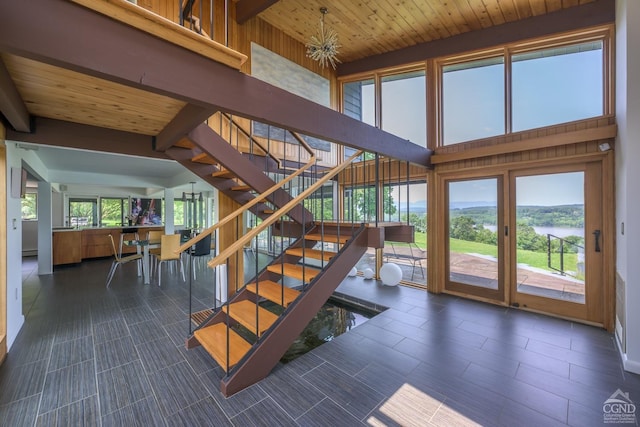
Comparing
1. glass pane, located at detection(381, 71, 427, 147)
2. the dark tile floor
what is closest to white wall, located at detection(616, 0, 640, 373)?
the dark tile floor

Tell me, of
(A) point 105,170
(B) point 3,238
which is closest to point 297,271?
(B) point 3,238

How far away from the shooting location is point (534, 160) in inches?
137

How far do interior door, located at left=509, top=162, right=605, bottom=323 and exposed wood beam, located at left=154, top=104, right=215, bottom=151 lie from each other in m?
4.15

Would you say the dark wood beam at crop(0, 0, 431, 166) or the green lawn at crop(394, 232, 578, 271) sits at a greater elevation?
the dark wood beam at crop(0, 0, 431, 166)

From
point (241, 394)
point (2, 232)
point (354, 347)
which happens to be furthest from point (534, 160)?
point (2, 232)

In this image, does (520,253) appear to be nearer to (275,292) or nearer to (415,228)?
(415,228)

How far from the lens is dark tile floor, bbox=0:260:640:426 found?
174cm

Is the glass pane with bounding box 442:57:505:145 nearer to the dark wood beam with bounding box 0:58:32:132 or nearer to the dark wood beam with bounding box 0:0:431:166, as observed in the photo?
the dark wood beam with bounding box 0:0:431:166

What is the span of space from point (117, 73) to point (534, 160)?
4.55 m

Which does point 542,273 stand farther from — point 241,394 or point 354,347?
point 241,394

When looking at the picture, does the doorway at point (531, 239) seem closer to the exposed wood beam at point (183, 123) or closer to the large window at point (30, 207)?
the exposed wood beam at point (183, 123)

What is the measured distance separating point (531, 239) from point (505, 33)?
3.06 metres

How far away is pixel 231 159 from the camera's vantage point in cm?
296

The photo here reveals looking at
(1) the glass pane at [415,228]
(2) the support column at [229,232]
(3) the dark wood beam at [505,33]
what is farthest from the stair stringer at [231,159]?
(3) the dark wood beam at [505,33]
